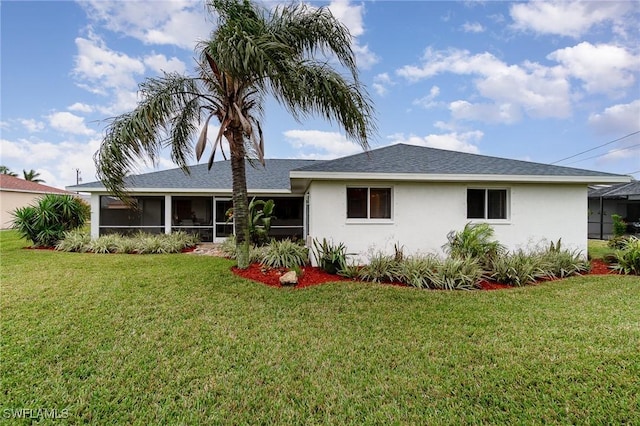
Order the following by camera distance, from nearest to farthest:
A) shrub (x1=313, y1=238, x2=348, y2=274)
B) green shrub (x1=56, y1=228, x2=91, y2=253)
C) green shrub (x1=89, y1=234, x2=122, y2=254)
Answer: shrub (x1=313, y1=238, x2=348, y2=274) < green shrub (x1=89, y1=234, x2=122, y2=254) < green shrub (x1=56, y1=228, x2=91, y2=253)

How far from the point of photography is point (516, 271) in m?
7.66

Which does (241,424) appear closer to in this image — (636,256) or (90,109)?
(636,256)

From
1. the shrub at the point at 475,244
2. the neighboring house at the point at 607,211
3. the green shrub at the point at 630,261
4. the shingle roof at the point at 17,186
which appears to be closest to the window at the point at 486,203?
the shrub at the point at 475,244

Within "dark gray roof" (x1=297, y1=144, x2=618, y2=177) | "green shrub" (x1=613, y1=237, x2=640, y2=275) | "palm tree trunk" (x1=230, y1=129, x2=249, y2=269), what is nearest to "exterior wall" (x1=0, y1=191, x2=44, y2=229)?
"palm tree trunk" (x1=230, y1=129, x2=249, y2=269)

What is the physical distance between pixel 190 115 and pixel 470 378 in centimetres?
871

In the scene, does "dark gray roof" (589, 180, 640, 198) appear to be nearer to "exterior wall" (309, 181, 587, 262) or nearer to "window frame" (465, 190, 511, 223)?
"exterior wall" (309, 181, 587, 262)

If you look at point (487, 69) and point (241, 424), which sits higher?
point (487, 69)

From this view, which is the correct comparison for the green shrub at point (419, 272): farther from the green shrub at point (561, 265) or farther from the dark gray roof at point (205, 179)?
the dark gray roof at point (205, 179)

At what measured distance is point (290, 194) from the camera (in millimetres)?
15352

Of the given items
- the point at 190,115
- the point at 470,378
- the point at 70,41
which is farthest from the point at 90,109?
the point at 470,378

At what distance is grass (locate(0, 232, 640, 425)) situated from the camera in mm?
3039

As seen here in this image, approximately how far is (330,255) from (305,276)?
968 mm

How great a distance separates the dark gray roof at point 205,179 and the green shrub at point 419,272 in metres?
8.76

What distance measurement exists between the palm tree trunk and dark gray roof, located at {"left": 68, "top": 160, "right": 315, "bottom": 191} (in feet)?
20.0
